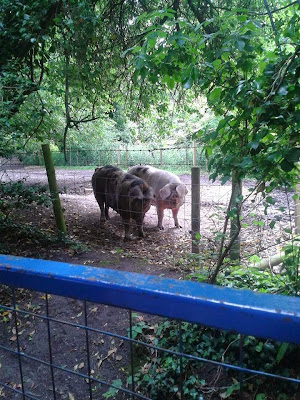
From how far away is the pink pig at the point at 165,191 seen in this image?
7699 millimetres

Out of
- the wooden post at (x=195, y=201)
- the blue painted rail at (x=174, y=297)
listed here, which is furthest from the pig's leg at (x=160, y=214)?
the blue painted rail at (x=174, y=297)

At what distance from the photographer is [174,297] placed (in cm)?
100

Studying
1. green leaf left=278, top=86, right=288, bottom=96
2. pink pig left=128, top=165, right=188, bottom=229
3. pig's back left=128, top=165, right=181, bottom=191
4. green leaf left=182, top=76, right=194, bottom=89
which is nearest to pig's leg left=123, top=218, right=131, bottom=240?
pink pig left=128, top=165, right=188, bottom=229

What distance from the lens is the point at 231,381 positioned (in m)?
2.64

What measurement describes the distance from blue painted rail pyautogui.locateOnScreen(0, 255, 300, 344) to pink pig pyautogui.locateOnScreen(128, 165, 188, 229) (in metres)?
6.38

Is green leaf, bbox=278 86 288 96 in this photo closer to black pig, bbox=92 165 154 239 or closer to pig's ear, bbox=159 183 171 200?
black pig, bbox=92 165 154 239

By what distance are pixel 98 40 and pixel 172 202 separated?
12.3ft

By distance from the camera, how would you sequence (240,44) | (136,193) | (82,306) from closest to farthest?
(240,44) → (82,306) → (136,193)

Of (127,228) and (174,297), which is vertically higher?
(174,297)

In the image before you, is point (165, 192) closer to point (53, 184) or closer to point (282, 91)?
point (53, 184)

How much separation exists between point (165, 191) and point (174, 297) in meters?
6.80

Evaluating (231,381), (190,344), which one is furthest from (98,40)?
(231,381)

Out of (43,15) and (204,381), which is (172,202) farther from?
(204,381)

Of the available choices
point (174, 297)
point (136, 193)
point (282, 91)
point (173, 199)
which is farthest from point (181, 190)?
point (174, 297)
